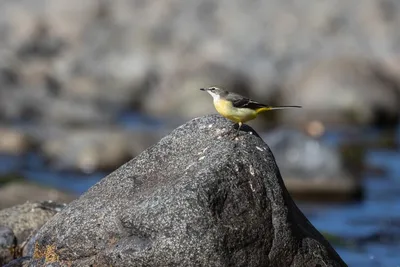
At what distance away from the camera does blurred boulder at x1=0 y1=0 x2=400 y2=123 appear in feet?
108

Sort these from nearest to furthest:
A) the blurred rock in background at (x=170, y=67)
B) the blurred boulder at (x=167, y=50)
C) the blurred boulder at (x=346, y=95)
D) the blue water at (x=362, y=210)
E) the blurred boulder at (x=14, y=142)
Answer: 1. the blue water at (x=362, y=210)
2. the blurred boulder at (x=14, y=142)
3. the blurred rock in background at (x=170, y=67)
4. the blurred boulder at (x=346, y=95)
5. the blurred boulder at (x=167, y=50)

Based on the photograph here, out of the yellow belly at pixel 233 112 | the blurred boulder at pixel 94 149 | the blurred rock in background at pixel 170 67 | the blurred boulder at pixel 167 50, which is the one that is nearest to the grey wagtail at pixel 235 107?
the yellow belly at pixel 233 112

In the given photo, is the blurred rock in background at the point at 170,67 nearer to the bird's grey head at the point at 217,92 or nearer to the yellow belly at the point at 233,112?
the bird's grey head at the point at 217,92

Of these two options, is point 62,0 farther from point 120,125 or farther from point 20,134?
point 20,134

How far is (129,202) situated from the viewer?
1036cm

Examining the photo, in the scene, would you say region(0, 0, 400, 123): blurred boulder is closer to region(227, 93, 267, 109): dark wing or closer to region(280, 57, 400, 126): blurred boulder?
region(280, 57, 400, 126): blurred boulder

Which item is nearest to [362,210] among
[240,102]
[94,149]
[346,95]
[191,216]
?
[94,149]

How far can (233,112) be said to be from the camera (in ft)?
36.3

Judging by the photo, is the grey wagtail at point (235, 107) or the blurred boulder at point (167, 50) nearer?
the grey wagtail at point (235, 107)

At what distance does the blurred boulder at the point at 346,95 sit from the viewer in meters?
31.4

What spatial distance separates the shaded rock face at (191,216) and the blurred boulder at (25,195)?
5.26 meters

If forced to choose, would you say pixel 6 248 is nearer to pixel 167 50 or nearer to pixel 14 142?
pixel 14 142

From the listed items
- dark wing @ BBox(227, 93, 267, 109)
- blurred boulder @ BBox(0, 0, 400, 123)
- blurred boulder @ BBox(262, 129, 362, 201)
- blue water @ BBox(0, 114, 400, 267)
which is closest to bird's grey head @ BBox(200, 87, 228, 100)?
dark wing @ BBox(227, 93, 267, 109)

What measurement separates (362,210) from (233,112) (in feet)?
31.7
